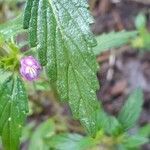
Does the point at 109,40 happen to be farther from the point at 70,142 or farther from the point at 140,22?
the point at 140,22

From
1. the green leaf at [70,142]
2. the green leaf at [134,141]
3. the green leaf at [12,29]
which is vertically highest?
the green leaf at [12,29]

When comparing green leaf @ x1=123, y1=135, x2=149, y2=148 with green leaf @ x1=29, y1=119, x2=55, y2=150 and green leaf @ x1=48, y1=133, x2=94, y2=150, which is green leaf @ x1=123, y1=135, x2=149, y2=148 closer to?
green leaf @ x1=48, y1=133, x2=94, y2=150

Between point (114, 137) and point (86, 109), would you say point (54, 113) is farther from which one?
point (86, 109)

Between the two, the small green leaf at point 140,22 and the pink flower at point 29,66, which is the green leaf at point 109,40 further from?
the small green leaf at point 140,22

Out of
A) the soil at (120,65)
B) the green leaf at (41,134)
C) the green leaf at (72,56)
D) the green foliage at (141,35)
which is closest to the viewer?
the green leaf at (72,56)

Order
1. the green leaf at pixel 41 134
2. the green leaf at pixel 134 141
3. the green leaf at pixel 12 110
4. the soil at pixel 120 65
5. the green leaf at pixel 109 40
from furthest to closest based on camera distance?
1. the soil at pixel 120 65
2. the green leaf at pixel 41 134
3. the green leaf at pixel 134 141
4. the green leaf at pixel 109 40
5. the green leaf at pixel 12 110

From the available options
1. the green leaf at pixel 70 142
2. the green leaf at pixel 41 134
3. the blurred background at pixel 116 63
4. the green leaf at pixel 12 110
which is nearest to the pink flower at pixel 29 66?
the green leaf at pixel 12 110

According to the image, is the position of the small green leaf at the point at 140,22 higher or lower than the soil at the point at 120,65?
higher
